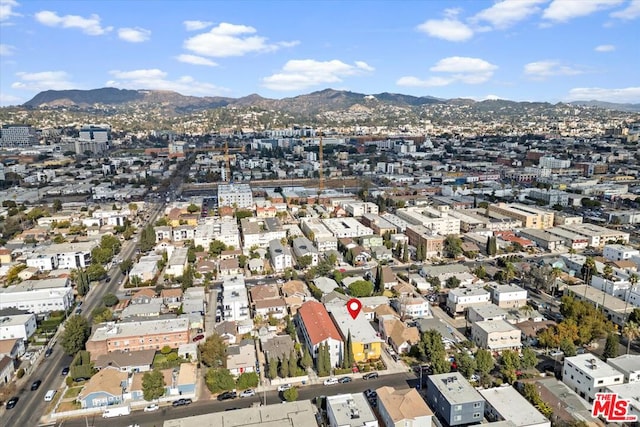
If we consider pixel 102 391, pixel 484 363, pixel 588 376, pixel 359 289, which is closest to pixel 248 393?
pixel 102 391

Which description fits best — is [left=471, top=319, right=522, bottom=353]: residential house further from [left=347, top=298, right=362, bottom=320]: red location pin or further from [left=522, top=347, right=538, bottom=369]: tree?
[left=347, top=298, right=362, bottom=320]: red location pin

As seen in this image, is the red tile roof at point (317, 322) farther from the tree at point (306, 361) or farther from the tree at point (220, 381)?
the tree at point (220, 381)

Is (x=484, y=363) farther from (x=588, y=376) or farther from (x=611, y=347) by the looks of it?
(x=611, y=347)

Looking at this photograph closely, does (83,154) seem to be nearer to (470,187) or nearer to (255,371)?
(470,187)

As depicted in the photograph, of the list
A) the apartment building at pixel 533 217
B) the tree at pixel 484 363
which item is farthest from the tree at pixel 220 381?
the apartment building at pixel 533 217

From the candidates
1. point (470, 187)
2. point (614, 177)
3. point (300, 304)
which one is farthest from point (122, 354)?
point (614, 177)

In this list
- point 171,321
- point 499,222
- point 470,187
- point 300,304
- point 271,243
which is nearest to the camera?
point 171,321
